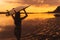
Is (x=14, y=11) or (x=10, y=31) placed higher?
(x=14, y=11)

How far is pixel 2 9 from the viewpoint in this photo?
2369cm

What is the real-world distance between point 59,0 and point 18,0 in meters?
5.55

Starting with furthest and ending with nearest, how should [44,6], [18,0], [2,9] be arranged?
[18,0] → [44,6] → [2,9]

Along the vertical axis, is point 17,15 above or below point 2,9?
above

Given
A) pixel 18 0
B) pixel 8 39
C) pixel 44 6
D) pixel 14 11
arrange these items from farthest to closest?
1. pixel 18 0
2. pixel 44 6
3. pixel 8 39
4. pixel 14 11

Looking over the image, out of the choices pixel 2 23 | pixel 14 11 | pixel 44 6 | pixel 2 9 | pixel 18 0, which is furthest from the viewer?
pixel 18 0

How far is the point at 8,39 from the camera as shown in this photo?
1423 cm

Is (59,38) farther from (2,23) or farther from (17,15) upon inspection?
(2,23)

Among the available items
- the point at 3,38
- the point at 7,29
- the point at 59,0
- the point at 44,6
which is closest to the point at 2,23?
the point at 7,29

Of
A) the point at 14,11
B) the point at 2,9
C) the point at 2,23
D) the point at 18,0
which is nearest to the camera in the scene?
the point at 14,11

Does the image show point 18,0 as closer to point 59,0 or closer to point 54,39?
point 59,0

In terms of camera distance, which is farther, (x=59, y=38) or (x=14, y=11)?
(x=59, y=38)

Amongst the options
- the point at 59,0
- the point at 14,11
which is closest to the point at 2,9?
the point at 59,0

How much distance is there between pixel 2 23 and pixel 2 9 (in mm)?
3896
